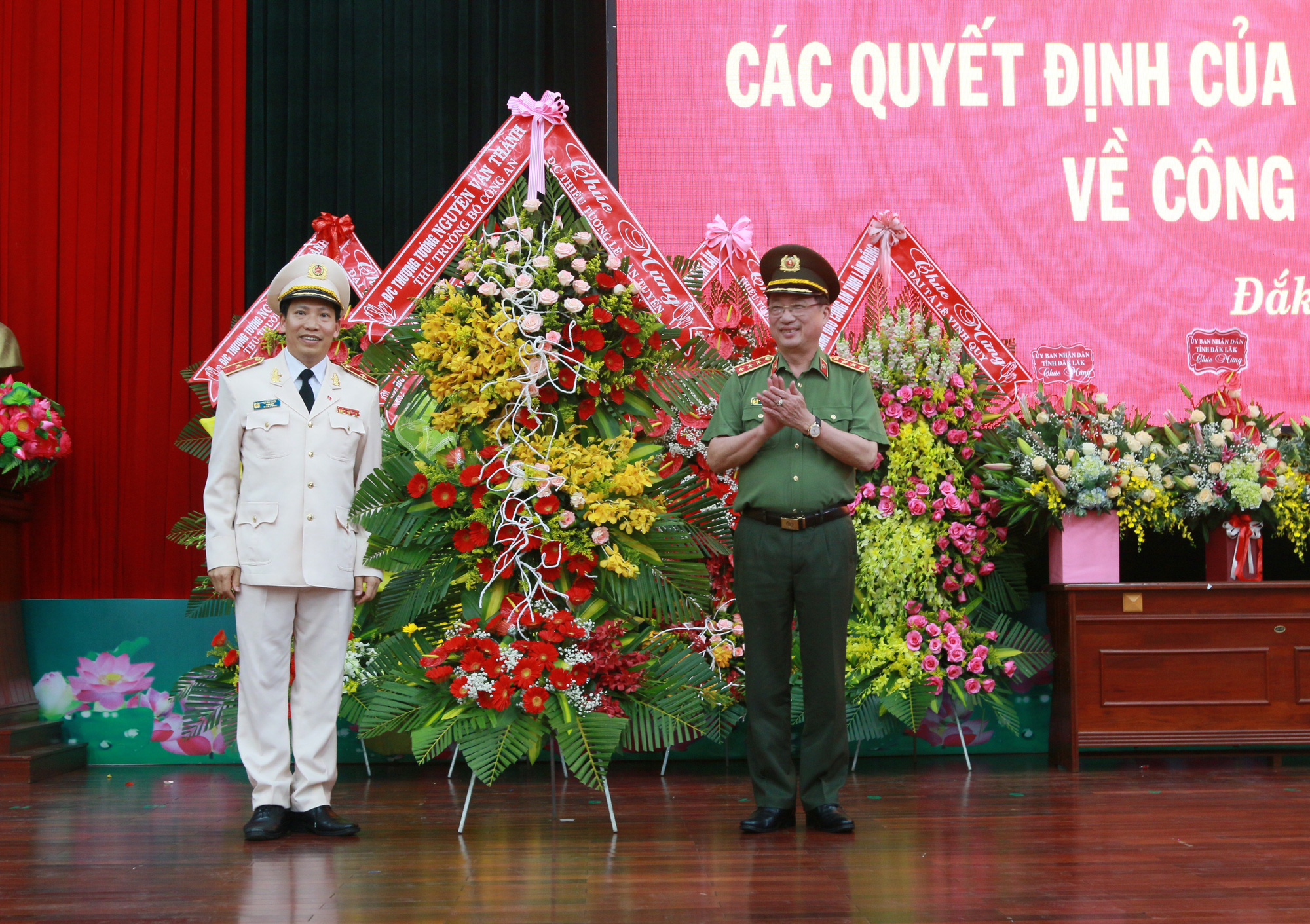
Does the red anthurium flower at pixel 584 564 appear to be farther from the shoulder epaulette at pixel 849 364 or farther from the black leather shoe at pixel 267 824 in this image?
the black leather shoe at pixel 267 824

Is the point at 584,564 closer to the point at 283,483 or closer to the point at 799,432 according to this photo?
the point at 799,432

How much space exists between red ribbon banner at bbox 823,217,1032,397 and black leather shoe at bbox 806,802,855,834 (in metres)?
2.00

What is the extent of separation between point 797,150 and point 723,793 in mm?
2689

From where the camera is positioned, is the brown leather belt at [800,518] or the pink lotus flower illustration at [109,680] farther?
the pink lotus flower illustration at [109,680]

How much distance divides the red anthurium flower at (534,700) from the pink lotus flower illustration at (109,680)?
229 cm

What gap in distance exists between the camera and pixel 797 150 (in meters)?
4.76

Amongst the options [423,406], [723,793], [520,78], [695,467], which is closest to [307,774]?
[423,406]

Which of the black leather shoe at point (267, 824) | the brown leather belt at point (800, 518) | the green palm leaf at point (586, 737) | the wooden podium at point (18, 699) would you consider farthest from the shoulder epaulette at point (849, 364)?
the wooden podium at point (18, 699)

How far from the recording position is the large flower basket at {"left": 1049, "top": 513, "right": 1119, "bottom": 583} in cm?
397

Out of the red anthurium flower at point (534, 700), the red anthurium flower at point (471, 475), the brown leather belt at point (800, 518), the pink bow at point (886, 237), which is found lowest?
the red anthurium flower at point (534, 700)

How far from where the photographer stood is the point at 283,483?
112 inches

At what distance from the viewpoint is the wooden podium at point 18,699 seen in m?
3.92

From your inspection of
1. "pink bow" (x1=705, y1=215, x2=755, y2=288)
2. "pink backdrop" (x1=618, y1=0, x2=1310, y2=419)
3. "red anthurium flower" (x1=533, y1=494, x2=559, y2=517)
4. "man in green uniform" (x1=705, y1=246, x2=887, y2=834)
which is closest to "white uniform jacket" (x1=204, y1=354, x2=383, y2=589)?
"red anthurium flower" (x1=533, y1=494, x2=559, y2=517)

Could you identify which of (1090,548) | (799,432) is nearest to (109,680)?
(799,432)
